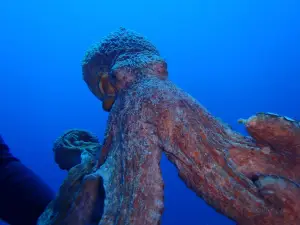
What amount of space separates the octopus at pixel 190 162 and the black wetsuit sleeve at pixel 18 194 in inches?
35.8

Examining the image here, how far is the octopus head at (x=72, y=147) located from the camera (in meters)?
3.68

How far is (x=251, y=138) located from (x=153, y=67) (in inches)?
52.5

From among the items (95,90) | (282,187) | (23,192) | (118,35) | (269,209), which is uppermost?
(118,35)

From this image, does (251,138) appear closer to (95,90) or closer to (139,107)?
(139,107)

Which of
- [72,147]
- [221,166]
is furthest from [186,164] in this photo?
[72,147]

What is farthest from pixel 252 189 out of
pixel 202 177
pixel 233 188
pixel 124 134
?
pixel 124 134

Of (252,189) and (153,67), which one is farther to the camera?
(153,67)

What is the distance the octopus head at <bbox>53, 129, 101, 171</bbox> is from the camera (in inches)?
145

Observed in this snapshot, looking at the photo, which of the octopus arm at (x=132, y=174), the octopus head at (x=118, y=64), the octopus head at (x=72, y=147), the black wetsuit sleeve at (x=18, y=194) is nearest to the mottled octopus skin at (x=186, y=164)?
the octopus arm at (x=132, y=174)

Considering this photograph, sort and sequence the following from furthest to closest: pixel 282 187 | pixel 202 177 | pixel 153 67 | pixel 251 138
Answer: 1. pixel 153 67
2. pixel 251 138
3. pixel 202 177
4. pixel 282 187

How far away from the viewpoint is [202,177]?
214cm

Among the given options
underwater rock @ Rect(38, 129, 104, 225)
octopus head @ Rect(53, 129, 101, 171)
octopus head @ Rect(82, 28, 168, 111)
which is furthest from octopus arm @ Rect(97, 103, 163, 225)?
octopus head @ Rect(53, 129, 101, 171)

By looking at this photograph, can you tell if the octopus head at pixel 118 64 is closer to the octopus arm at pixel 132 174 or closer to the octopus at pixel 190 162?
the octopus at pixel 190 162

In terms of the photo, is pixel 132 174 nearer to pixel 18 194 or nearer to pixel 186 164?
pixel 186 164
